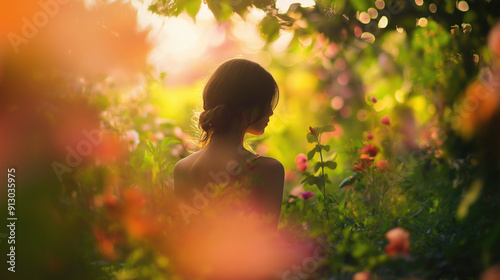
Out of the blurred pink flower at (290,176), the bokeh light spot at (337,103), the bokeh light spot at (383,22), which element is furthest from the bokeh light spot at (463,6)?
the bokeh light spot at (337,103)

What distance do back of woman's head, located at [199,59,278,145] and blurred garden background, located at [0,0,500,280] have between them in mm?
257

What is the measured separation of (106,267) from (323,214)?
98cm

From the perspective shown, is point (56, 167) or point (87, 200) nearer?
point (56, 167)

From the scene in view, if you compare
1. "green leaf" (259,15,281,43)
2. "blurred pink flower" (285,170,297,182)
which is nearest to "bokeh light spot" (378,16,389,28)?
"green leaf" (259,15,281,43)

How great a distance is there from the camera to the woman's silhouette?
170 centimetres

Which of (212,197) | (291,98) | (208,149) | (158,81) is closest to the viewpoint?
(212,197)

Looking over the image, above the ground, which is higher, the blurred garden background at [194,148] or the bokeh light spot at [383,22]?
the bokeh light spot at [383,22]

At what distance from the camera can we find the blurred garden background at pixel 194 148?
4.16 ft

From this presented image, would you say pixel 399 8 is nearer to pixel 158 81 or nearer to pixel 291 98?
pixel 158 81

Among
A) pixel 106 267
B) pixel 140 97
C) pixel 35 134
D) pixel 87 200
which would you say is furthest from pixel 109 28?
pixel 140 97

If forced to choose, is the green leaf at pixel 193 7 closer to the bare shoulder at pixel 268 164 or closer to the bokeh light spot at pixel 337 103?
the bare shoulder at pixel 268 164

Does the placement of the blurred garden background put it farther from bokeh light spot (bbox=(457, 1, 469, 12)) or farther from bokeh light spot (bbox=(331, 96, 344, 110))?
bokeh light spot (bbox=(331, 96, 344, 110))

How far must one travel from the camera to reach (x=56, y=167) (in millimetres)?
1420

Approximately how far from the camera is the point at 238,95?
1809 millimetres
